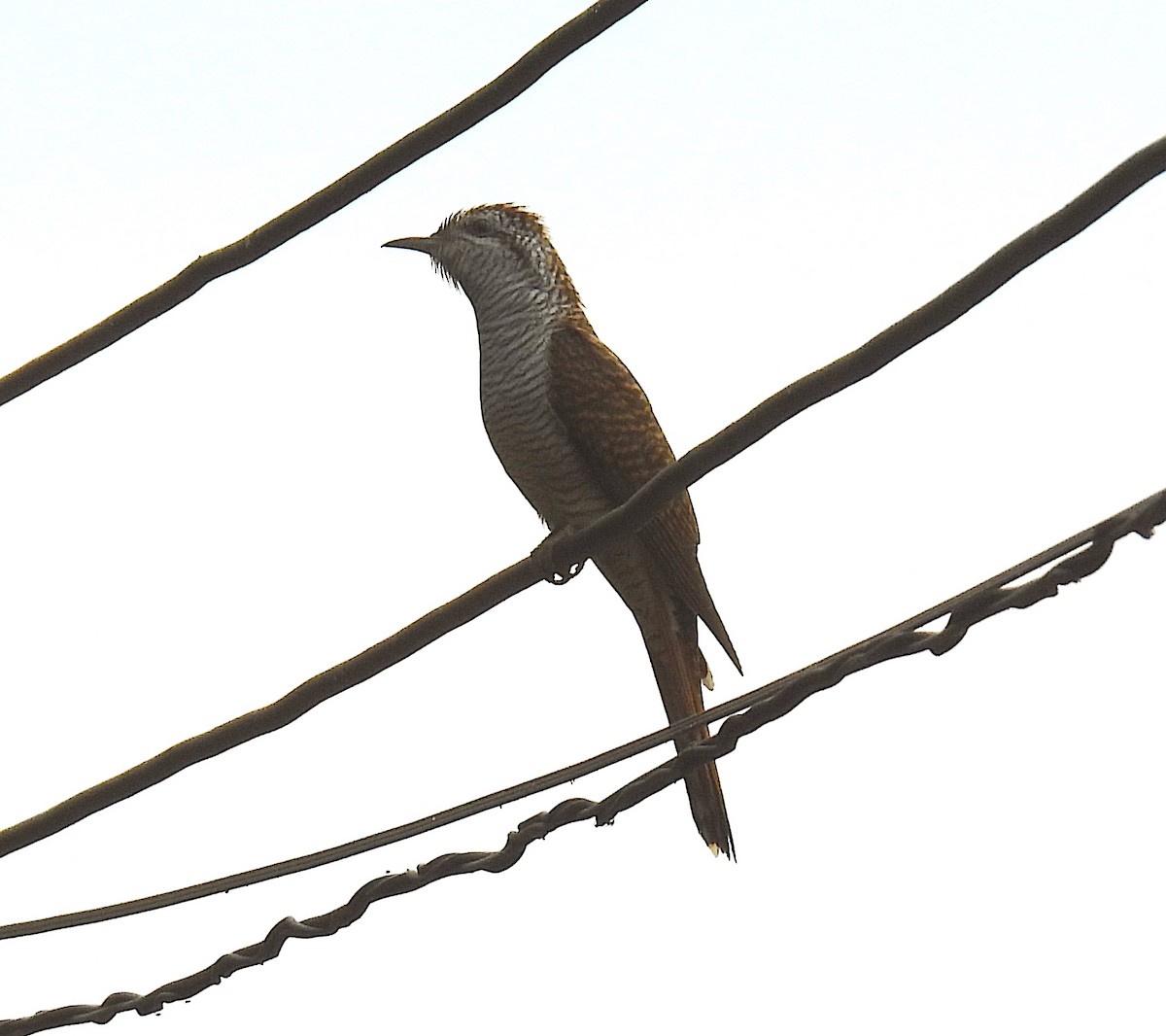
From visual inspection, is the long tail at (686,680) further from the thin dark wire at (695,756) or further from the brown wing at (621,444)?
the thin dark wire at (695,756)

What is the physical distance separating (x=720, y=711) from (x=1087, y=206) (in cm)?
103

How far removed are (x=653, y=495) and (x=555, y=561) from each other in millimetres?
796

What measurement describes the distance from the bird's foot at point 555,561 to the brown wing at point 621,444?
0.22 m

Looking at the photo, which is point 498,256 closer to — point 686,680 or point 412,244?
point 412,244

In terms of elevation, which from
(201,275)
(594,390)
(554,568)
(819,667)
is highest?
(594,390)

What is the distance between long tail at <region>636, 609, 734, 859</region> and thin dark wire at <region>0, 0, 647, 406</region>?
6.15 feet

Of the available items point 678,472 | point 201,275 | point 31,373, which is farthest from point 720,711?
point 31,373

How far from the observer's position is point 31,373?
2818mm

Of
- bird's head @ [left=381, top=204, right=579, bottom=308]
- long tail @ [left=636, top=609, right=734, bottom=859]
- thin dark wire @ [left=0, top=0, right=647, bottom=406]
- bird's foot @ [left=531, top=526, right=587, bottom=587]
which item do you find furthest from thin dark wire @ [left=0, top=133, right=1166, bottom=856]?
bird's head @ [left=381, top=204, right=579, bottom=308]

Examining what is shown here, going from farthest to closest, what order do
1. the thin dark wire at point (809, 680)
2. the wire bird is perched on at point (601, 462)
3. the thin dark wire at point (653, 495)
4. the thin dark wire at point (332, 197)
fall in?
1. the wire bird is perched on at point (601, 462)
2. the thin dark wire at point (332, 197)
3. the thin dark wire at point (809, 680)
4. the thin dark wire at point (653, 495)

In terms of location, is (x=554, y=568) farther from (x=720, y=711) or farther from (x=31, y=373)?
(x=31, y=373)

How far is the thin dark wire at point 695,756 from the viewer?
82.7 inches

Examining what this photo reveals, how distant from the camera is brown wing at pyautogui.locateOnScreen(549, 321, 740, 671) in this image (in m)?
4.54

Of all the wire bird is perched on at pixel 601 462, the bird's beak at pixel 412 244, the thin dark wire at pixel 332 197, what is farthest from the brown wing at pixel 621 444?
the thin dark wire at pixel 332 197
